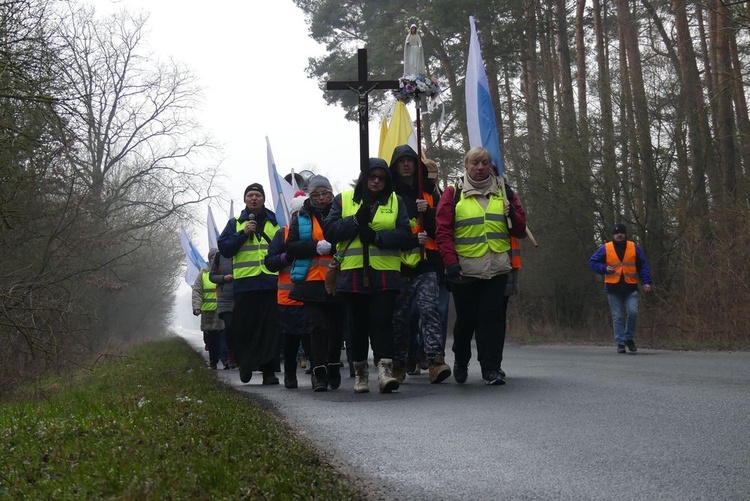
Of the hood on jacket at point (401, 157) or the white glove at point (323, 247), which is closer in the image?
the white glove at point (323, 247)

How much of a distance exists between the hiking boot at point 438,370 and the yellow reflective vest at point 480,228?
108cm

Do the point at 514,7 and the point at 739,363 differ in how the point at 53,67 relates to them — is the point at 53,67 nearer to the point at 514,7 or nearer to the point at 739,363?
the point at 739,363

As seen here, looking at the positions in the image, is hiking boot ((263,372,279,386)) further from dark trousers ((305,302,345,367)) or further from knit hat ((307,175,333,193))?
knit hat ((307,175,333,193))

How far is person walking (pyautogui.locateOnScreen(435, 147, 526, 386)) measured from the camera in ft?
32.7

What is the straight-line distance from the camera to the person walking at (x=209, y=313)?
18703 mm

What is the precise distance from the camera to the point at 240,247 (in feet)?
39.7

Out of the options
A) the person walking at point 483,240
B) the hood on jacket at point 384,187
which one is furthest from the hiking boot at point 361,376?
the hood on jacket at point 384,187

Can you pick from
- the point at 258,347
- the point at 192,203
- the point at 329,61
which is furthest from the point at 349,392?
the point at 192,203

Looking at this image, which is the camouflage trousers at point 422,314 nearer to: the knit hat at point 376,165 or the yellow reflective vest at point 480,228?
the yellow reflective vest at point 480,228

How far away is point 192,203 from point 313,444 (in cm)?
3711

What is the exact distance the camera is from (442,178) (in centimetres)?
3766

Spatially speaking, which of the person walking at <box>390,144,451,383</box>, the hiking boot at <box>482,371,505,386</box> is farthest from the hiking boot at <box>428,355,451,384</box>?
the hiking boot at <box>482,371,505,386</box>

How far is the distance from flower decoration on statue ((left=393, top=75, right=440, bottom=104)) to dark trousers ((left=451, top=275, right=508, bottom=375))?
222 cm

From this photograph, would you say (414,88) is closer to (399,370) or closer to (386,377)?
(399,370)
